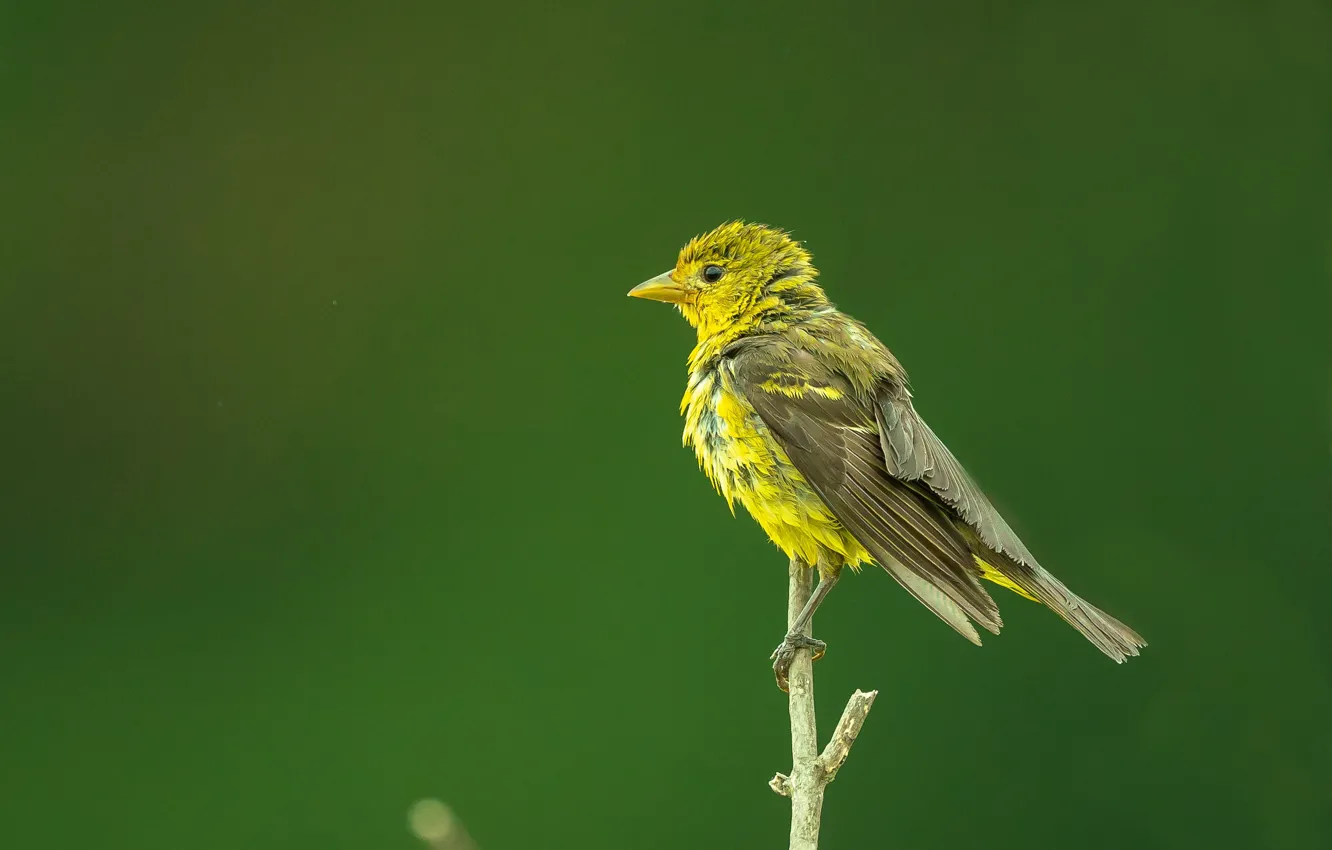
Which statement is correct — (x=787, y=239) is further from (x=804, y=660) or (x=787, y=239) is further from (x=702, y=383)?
(x=804, y=660)

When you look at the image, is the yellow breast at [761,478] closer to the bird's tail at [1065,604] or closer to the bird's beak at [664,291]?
the bird's tail at [1065,604]

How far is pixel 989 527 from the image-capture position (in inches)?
95.0

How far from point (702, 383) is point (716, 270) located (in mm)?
375

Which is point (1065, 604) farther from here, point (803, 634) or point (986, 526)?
point (803, 634)

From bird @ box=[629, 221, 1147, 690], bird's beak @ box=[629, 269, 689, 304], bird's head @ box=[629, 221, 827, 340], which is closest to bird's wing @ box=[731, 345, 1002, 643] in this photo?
bird @ box=[629, 221, 1147, 690]

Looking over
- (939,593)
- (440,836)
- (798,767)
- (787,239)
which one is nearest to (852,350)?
(787,239)

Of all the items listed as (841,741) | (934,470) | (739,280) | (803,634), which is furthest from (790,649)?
(739,280)

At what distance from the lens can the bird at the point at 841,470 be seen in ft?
7.68

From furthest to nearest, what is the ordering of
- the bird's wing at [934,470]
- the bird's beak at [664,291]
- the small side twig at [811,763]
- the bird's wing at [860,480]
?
1. the bird's beak at [664,291]
2. the bird's wing at [934,470]
3. the bird's wing at [860,480]
4. the small side twig at [811,763]

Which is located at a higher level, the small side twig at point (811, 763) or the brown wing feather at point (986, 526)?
the brown wing feather at point (986, 526)

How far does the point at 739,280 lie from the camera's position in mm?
2928

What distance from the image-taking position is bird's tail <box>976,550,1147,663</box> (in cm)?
229

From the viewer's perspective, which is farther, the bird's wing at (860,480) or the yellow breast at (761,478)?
the yellow breast at (761,478)

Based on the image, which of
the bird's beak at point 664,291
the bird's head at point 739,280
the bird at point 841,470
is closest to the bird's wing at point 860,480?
the bird at point 841,470
